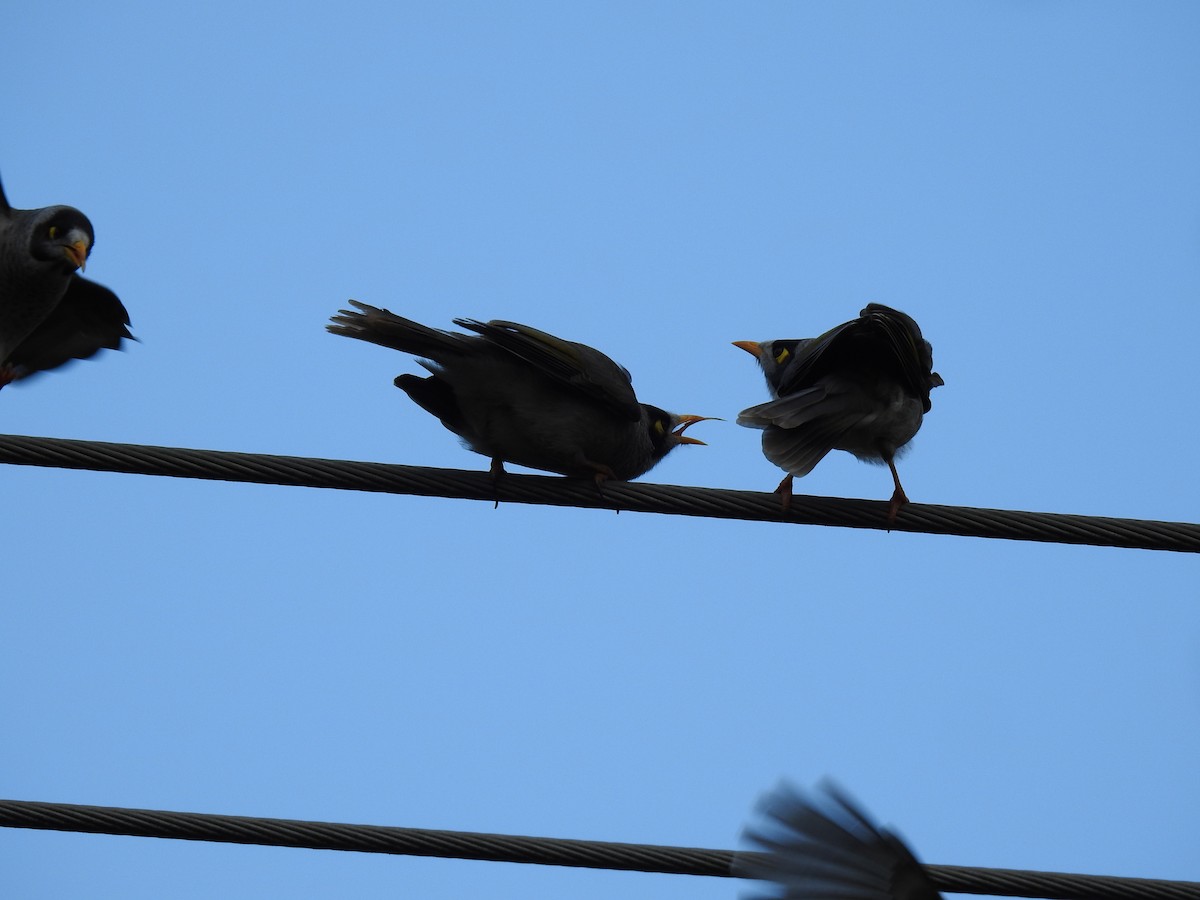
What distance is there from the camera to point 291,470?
12.2 feet

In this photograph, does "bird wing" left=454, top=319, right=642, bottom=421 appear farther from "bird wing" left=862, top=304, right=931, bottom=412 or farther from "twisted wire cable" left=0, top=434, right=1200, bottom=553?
"bird wing" left=862, top=304, right=931, bottom=412

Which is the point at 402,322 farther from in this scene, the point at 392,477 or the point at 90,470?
the point at 90,470

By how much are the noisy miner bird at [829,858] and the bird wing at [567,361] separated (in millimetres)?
2214

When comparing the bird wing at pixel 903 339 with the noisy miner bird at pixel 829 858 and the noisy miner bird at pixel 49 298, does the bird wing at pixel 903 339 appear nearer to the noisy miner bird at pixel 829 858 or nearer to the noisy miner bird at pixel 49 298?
the noisy miner bird at pixel 829 858

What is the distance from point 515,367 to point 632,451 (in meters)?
0.72

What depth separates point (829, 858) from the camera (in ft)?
10.5

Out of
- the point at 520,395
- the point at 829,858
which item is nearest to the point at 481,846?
the point at 829,858

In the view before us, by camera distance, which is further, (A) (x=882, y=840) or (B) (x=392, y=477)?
(B) (x=392, y=477)

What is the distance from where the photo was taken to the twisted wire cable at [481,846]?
3273mm

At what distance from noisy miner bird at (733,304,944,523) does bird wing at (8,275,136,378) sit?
292 cm

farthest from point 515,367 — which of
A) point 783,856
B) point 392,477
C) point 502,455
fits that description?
point 783,856

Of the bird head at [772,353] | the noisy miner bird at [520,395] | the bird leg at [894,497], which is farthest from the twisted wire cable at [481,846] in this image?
the bird head at [772,353]

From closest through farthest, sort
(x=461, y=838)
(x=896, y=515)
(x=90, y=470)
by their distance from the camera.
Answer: (x=461, y=838) → (x=90, y=470) → (x=896, y=515)

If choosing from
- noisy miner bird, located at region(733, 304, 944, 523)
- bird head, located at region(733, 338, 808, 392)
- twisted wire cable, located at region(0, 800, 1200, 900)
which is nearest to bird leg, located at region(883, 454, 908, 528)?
noisy miner bird, located at region(733, 304, 944, 523)
